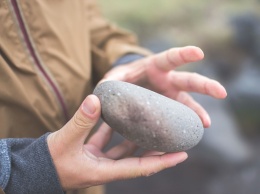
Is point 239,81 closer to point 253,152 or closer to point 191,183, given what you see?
point 253,152

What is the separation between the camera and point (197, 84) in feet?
4.06

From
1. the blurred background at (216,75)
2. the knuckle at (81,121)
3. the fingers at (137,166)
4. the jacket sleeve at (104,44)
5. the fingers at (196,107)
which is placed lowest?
the blurred background at (216,75)

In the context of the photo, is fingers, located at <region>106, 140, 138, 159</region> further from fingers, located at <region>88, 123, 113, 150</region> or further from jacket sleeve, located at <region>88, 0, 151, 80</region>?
jacket sleeve, located at <region>88, 0, 151, 80</region>

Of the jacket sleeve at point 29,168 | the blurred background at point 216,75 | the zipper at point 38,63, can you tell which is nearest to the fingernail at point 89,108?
the jacket sleeve at point 29,168

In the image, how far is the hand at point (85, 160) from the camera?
0.90 metres

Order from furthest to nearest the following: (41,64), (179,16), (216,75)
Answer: (179,16), (216,75), (41,64)

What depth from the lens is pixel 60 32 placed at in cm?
119

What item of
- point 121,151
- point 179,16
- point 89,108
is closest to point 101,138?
point 121,151

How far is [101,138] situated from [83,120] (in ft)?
1.17

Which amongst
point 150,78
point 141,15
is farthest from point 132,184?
point 141,15

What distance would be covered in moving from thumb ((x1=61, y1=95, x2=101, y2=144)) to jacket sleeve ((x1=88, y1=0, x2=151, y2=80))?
533 mm

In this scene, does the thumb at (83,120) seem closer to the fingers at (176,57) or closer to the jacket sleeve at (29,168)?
the jacket sleeve at (29,168)

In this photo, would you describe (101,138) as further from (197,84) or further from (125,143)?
(197,84)

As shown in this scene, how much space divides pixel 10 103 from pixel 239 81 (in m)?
2.34
